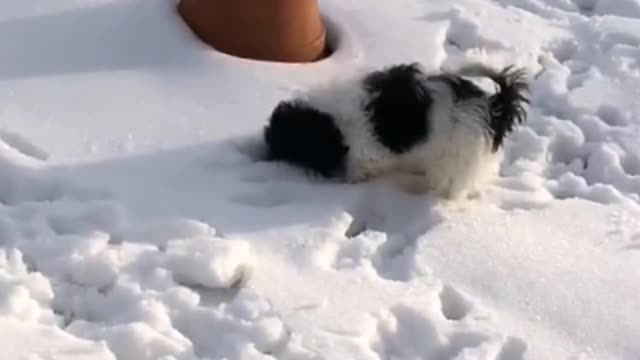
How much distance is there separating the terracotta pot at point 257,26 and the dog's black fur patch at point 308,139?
63 cm

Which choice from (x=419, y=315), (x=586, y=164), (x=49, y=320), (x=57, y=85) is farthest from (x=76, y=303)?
(x=586, y=164)

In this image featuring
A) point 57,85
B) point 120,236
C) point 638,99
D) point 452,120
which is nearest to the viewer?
point 120,236

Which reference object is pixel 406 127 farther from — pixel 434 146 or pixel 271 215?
pixel 271 215

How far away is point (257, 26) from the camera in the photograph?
15.8ft

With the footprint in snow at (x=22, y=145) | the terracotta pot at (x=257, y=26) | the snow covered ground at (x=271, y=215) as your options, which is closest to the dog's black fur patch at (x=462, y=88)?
the snow covered ground at (x=271, y=215)

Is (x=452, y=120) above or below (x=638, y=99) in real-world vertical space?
above

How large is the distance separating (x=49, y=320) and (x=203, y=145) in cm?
104

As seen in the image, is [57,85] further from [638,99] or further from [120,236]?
[638,99]

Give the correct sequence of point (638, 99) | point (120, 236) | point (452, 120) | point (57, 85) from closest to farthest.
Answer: point (120, 236), point (452, 120), point (57, 85), point (638, 99)

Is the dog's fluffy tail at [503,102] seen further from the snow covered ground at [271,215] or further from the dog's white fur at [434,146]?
the snow covered ground at [271,215]

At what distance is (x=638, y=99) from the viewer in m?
4.96

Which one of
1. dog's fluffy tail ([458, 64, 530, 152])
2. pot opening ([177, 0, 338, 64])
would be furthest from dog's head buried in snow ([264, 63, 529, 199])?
pot opening ([177, 0, 338, 64])

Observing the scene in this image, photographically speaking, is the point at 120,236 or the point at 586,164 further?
the point at 586,164

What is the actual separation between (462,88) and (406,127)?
0.70 ft
